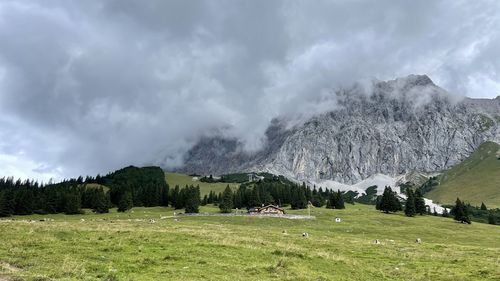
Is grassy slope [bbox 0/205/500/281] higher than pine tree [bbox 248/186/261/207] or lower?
lower

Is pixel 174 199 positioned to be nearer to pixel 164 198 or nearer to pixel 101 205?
pixel 164 198

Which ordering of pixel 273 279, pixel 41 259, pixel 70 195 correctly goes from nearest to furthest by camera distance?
1. pixel 273 279
2. pixel 41 259
3. pixel 70 195

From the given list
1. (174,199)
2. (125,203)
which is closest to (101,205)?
(125,203)

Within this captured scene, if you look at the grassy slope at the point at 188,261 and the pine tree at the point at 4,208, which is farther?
the pine tree at the point at 4,208

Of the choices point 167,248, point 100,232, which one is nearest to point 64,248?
point 167,248

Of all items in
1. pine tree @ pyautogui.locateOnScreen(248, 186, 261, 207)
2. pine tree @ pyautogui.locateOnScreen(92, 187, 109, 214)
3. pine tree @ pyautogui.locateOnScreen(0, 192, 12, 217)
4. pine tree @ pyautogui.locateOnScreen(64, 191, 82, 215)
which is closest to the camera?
pine tree @ pyautogui.locateOnScreen(0, 192, 12, 217)

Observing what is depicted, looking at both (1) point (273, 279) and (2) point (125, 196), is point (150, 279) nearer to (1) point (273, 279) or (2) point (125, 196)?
(1) point (273, 279)

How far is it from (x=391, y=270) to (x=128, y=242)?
22.3 metres

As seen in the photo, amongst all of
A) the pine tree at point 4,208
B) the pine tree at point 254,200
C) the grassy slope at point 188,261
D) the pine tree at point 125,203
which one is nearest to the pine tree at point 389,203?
the pine tree at point 254,200

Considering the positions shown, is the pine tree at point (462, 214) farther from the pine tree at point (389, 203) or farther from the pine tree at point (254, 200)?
the pine tree at point (254, 200)

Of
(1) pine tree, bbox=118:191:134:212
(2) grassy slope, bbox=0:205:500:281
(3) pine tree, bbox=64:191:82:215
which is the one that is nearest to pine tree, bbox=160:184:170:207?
(1) pine tree, bbox=118:191:134:212

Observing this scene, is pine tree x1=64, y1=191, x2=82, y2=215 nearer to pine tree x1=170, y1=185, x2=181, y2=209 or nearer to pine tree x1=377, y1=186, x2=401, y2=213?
pine tree x1=170, y1=185, x2=181, y2=209

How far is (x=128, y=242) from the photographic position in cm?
3509

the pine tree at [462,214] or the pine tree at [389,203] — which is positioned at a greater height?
the pine tree at [389,203]
